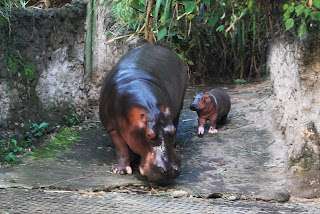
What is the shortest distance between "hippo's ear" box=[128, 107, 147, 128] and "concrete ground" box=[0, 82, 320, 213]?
20.3 inches

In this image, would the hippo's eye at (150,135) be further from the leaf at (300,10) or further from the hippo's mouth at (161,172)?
the leaf at (300,10)

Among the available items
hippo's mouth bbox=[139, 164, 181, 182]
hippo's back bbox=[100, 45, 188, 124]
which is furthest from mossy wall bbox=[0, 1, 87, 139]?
hippo's mouth bbox=[139, 164, 181, 182]

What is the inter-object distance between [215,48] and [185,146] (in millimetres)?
4344

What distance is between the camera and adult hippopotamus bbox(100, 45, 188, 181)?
3838mm

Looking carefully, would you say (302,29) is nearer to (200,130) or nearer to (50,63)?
(200,130)

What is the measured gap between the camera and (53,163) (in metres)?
4.37

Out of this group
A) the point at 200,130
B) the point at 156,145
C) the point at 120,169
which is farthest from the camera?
the point at 200,130

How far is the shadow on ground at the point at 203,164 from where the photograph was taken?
3910mm

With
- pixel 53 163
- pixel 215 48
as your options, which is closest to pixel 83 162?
pixel 53 163

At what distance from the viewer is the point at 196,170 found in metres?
4.57

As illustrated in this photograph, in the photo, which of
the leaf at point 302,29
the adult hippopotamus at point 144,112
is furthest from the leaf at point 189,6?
the leaf at point 302,29

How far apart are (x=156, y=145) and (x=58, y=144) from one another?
1564 mm

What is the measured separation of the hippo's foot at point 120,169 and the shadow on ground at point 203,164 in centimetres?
6

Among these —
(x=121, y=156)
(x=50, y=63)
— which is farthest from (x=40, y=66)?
(x=121, y=156)
